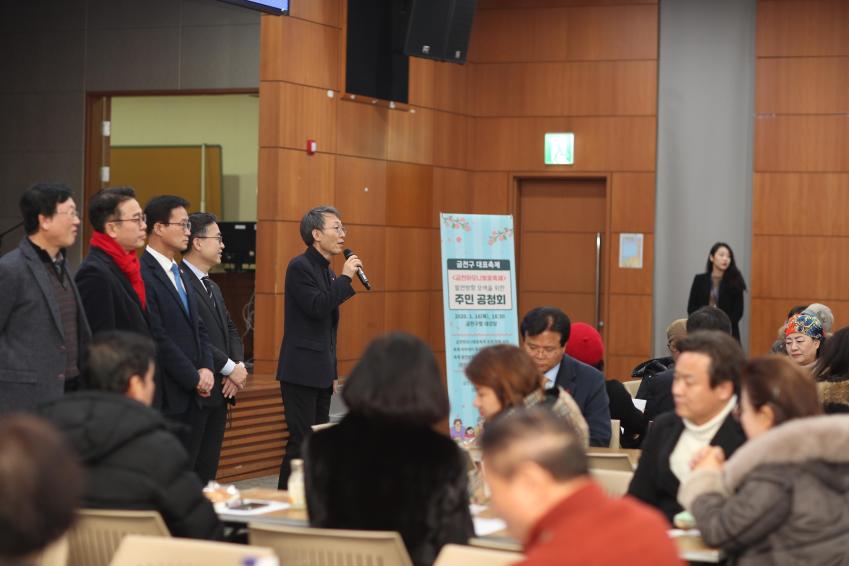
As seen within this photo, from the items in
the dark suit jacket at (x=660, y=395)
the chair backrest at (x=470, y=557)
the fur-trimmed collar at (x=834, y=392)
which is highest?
the fur-trimmed collar at (x=834, y=392)

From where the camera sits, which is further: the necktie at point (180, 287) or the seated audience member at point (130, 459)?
the necktie at point (180, 287)

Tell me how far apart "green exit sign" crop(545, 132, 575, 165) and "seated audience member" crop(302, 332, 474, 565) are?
848 centimetres

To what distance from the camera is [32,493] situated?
5.41ft

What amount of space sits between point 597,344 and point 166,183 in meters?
8.68

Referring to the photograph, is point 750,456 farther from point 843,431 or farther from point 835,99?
point 835,99

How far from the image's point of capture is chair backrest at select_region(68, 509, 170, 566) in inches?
119

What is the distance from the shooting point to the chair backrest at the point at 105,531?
9.93 ft

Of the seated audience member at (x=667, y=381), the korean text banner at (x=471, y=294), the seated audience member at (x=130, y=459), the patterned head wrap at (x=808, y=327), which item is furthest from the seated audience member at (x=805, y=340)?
the seated audience member at (x=130, y=459)

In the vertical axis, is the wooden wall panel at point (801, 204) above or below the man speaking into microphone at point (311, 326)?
above

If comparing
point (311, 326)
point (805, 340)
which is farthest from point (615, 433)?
point (311, 326)

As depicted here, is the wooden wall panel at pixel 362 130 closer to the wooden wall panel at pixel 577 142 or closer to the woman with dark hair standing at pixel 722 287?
the wooden wall panel at pixel 577 142

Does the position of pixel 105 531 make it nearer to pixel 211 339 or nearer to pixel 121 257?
pixel 121 257

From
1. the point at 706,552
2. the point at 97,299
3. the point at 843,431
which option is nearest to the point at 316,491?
the point at 706,552

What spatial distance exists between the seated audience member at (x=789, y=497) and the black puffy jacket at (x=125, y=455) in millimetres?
1389
